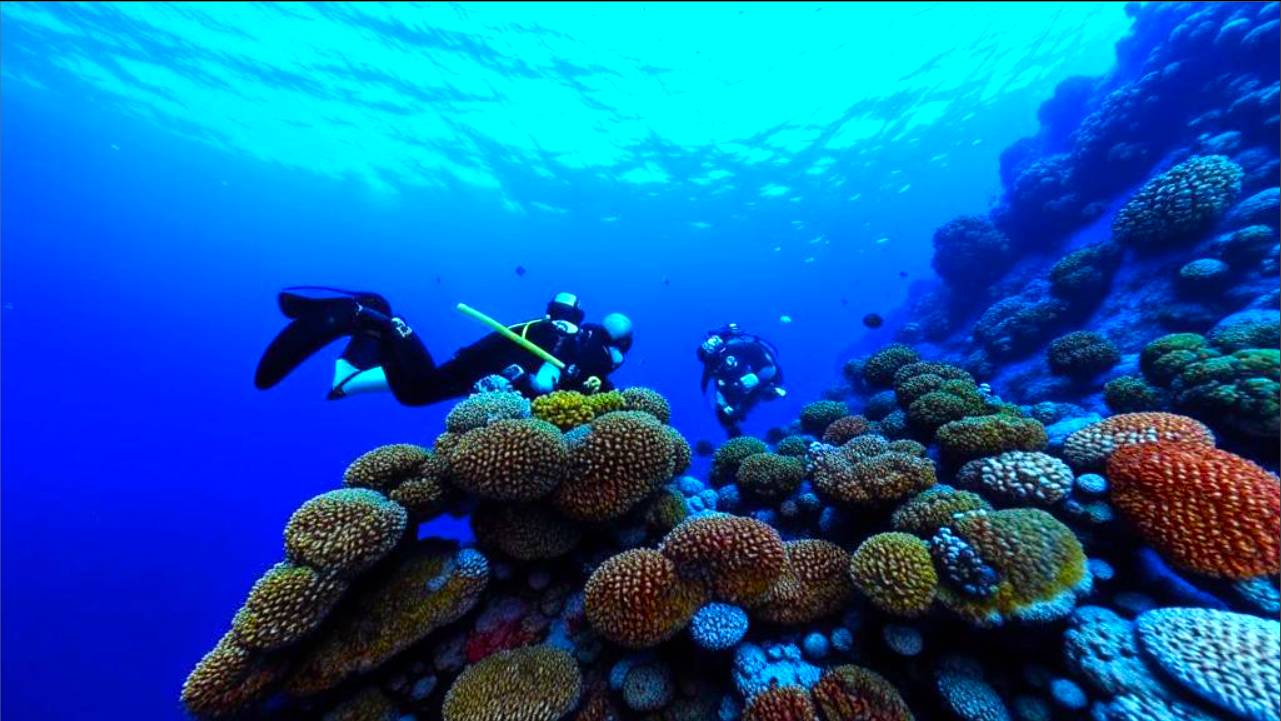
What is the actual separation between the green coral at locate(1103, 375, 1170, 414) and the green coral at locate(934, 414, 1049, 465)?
2.06 m

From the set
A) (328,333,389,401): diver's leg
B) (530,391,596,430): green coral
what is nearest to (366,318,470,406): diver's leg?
(328,333,389,401): diver's leg

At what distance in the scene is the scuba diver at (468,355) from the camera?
6.29 meters

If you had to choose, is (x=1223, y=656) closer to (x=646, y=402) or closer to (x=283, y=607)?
(x=646, y=402)

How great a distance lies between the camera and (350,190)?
47375mm

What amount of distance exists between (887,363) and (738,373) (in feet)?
14.7

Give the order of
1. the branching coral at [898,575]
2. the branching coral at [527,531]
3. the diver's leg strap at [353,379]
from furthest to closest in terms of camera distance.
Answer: the diver's leg strap at [353,379] → the branching coral at [527,531] → the branching coral at [898,575]

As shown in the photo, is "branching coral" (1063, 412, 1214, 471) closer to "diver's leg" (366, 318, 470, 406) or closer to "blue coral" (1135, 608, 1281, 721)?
"blue coral" (1135, 608, 1281, 721)

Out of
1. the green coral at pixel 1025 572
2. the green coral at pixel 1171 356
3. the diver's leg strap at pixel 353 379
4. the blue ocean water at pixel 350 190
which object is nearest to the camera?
the green coral at pixel 1025 572

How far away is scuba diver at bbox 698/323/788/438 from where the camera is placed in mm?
11203

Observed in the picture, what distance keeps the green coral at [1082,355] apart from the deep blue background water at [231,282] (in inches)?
670

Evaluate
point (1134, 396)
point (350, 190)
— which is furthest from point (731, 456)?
point (350, 190)

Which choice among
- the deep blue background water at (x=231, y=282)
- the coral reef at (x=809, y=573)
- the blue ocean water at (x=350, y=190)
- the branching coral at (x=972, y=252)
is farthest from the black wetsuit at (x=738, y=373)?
the deep blue background water at (x=231, y=282)

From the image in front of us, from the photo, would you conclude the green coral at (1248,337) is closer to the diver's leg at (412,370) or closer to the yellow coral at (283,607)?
the yellow coral at (283,607)

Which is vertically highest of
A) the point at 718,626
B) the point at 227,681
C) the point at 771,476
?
the point at 771,476
